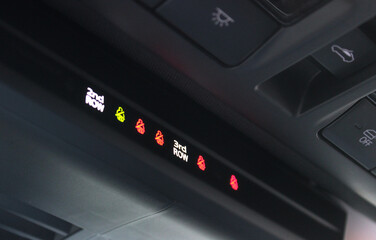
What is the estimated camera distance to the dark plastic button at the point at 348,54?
3.58ft

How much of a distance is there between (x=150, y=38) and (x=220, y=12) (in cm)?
15

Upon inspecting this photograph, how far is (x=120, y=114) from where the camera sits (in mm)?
1073

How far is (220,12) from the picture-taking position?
40.1 inches

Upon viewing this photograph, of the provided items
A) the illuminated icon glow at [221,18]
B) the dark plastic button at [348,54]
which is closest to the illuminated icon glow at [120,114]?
the illuminated icon glow at [221,18]

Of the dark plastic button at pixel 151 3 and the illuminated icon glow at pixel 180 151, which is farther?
the illuminated icon glow at pixel 180 151

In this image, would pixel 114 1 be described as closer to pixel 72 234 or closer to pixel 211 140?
pixel 211 140

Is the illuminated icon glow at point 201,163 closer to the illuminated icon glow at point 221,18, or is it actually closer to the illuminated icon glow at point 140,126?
the illuminated icon glow at point 140,126

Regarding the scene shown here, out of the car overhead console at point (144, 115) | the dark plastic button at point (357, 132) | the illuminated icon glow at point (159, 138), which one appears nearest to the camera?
the car overhead console at point (144, 115)

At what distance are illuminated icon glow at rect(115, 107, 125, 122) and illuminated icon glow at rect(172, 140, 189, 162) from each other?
0.39ft

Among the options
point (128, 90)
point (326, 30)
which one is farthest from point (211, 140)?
point (326, 30)

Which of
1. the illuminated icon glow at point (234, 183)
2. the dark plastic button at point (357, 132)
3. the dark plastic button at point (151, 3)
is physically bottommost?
the illuminated icon glow at point (234, 183)

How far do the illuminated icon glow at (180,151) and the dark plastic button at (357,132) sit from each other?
0.30 meters

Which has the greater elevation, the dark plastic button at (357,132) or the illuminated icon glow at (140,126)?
the dark plastic button at (357,132)

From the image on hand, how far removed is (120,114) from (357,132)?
49cm
